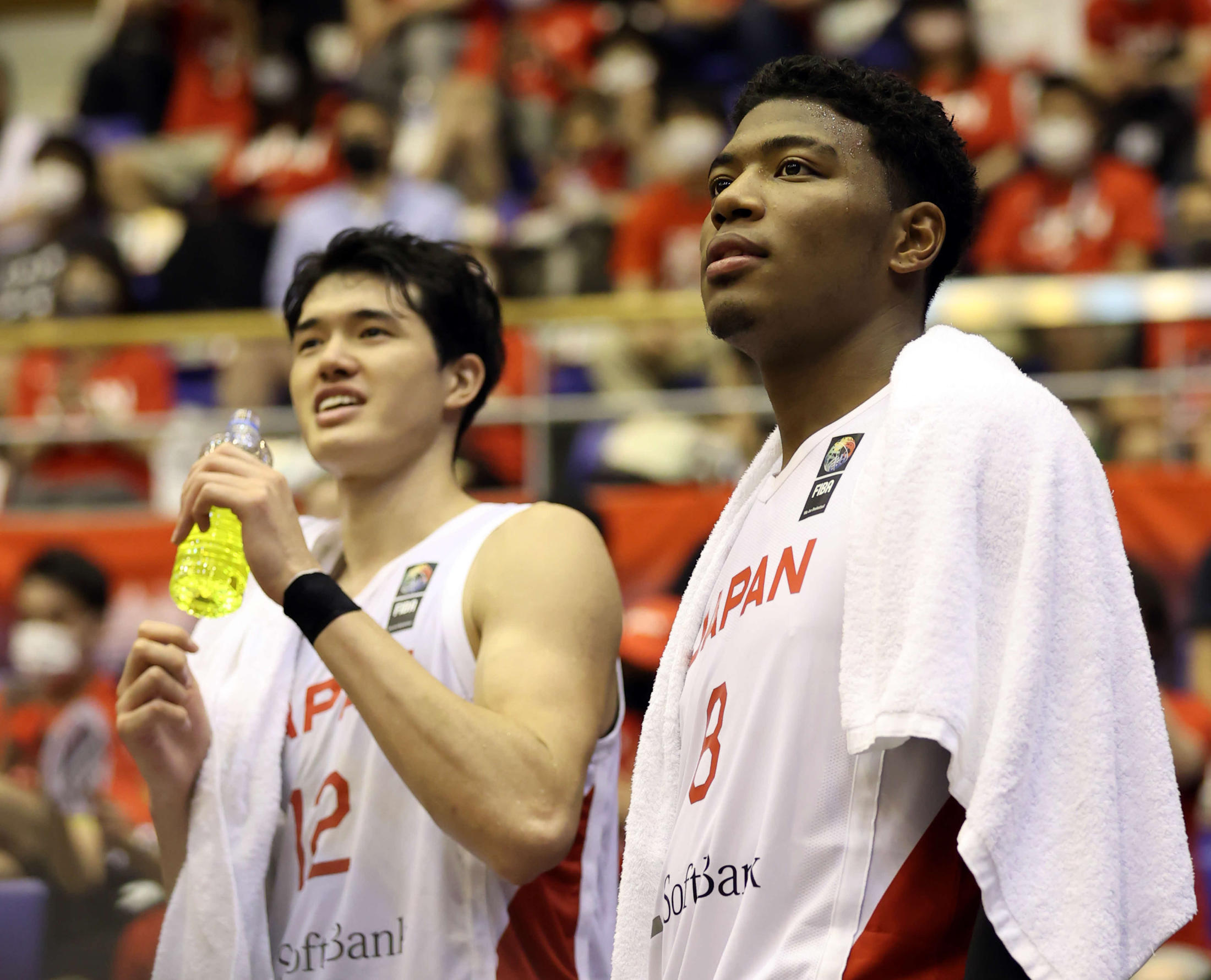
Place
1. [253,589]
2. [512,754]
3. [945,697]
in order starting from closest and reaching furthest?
[945,697]
[512,754]
[253,589]

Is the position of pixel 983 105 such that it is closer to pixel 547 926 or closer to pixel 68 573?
pixel 68 573

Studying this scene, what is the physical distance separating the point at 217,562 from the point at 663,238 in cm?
532

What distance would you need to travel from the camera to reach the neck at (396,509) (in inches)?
120

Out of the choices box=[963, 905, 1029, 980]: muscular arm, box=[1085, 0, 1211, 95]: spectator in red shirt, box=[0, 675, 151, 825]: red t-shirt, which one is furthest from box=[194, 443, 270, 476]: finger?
box=[1085, 0, 1211, 95]: spectator in red shirt

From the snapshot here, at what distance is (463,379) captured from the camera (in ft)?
10.5

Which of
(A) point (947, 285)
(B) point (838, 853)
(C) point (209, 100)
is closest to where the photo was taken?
(B) point (838, 853)

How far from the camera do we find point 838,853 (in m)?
1.89

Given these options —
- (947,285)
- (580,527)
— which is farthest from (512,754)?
(947,285)

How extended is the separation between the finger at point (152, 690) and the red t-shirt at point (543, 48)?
7222 mm

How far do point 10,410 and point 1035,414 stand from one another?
6212mm

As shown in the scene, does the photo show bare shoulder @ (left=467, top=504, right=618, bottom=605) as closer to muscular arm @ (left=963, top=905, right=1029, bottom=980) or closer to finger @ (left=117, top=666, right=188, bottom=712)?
finger @ (left=117, top=666, right=188, bottom=712)

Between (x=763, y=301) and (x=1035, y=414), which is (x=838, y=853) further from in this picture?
(x=763, y=301)

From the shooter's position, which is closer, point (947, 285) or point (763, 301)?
point (763, 301)

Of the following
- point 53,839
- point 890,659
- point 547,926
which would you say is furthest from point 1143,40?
point 890,659
